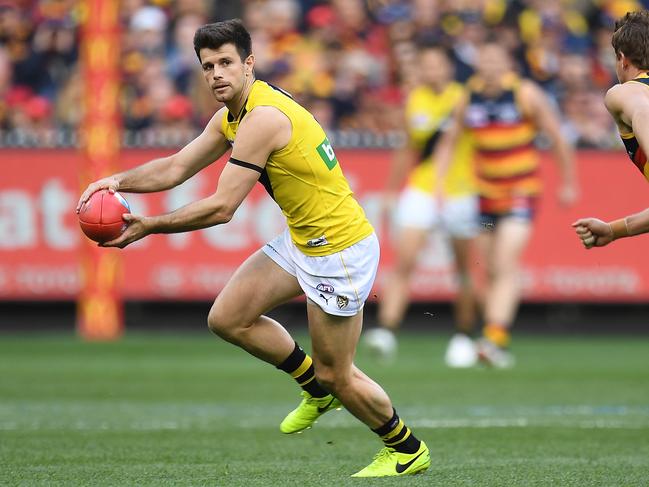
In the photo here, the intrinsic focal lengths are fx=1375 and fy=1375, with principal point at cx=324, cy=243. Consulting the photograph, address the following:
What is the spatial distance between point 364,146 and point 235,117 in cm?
919

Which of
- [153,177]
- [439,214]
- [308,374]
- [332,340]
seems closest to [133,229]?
[153,177]

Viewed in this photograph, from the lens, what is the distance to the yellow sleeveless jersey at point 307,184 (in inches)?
259

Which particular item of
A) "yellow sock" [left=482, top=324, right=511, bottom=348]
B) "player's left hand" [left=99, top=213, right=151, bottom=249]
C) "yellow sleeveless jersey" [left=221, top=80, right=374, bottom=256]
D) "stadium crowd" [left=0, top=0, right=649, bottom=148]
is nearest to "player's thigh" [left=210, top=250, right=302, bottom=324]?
"yellow sleeveless jersey" [left=221, top=80, right=374, bottom=256]

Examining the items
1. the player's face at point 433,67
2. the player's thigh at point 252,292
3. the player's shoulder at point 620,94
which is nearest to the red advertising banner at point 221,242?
the player's face at point 433,67

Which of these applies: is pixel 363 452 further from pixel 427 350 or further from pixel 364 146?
pixel 364 146

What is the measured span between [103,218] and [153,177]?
0.80m

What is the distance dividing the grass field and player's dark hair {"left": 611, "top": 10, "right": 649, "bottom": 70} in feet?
6.44

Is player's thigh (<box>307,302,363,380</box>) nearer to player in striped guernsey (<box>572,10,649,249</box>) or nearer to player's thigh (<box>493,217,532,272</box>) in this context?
player in striped guernsey (<box>572,10,649,249</box>)

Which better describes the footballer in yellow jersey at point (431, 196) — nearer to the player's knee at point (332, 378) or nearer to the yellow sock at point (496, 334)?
the yellow sock at point (496, 334)

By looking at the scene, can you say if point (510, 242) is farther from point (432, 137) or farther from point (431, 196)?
point (432, 137)

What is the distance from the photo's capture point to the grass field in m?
6.76

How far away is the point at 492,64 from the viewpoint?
12891mm

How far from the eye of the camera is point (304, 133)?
21.7 ft

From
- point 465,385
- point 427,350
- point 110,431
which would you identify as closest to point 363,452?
point 110,431
